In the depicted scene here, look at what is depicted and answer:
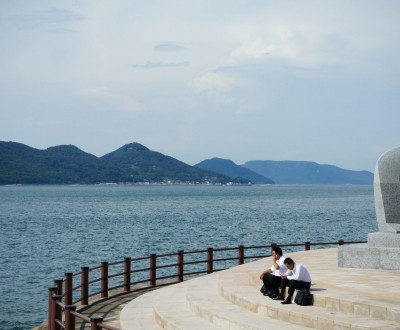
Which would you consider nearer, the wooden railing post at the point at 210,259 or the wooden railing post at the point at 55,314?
the wooden railing post at the point at 55,314

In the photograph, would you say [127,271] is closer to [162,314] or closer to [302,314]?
[162,314]

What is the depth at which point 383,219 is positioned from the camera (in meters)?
19.9

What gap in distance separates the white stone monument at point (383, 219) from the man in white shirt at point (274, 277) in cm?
392

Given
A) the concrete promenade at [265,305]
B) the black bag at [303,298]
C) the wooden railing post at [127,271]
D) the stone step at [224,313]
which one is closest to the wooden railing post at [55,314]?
the concrete promenade at [265,305]

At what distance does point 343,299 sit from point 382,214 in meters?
6.19

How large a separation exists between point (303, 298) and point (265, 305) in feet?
2.58

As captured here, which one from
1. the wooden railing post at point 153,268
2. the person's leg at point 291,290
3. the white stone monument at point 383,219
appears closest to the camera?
the person's leg at point 291,290

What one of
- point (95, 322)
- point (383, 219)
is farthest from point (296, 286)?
point (383, 219)

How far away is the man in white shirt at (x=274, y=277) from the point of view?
52.5ft

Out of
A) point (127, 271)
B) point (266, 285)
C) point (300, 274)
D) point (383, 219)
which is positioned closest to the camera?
point (300, 274)

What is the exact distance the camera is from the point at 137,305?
18.6 meters

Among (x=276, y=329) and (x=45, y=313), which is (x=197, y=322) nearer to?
(x=276, y=329)

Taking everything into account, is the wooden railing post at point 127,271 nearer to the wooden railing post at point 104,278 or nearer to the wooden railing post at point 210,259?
the wooden railing post at point 104,278

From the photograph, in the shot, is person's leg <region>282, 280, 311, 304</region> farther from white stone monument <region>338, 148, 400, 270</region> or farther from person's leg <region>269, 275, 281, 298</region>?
white stone monument <region>338, 148, 400, 270</region>
